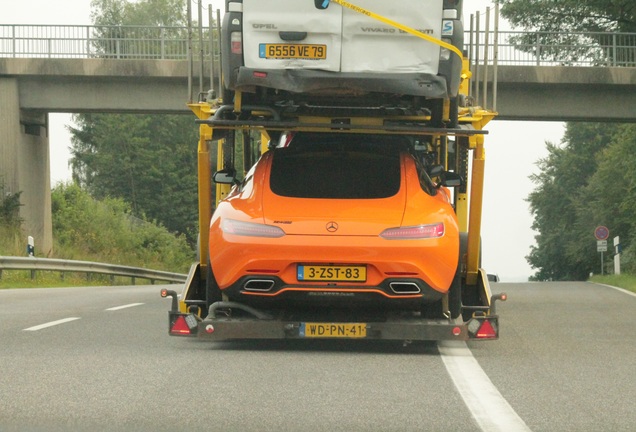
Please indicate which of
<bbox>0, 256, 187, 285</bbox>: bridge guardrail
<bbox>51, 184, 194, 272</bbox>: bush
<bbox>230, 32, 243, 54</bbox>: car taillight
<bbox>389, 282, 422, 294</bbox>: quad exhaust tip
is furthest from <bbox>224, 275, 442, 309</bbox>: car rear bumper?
<bbox>51, 184, 194, 272</bbox>: bush

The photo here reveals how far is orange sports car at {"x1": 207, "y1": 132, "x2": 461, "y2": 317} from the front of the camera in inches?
426

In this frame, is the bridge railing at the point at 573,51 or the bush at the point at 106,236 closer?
the bridge railing at the point at 573,51

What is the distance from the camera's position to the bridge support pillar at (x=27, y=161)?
1545 inches

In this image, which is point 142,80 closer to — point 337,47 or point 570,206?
point 337,47

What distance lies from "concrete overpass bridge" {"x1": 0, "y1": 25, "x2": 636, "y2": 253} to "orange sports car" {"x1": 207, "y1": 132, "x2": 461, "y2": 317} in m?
26.7

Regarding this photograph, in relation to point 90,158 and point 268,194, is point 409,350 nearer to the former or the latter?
point 268,194

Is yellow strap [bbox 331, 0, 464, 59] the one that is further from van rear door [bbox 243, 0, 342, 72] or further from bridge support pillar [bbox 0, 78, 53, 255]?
bridge support pillar [bbox 0, 78, 53, 255]

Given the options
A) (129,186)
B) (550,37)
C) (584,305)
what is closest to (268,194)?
(584,305)

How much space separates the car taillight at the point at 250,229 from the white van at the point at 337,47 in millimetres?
1204


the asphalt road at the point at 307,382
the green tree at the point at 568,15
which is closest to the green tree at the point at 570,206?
the green tree at the point at 568,15

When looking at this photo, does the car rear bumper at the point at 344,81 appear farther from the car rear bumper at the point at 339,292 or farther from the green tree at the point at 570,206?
the green tree at the point at 570,206

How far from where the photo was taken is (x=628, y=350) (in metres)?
11.7

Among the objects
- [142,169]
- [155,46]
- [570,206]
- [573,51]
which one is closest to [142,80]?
[155,46]

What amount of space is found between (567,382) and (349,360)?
1.93 meters
